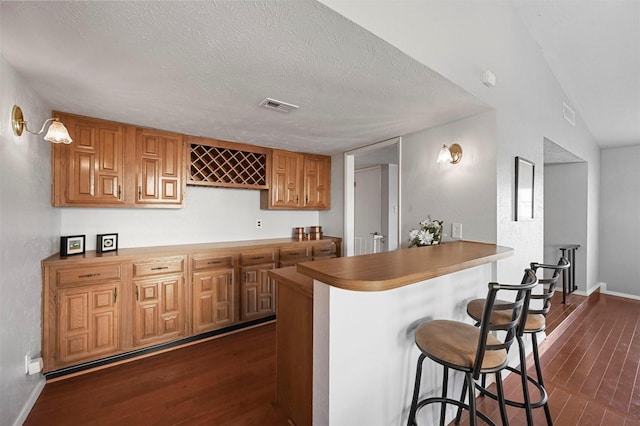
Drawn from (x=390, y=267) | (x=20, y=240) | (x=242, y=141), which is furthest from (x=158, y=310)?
(x=390, y=267)

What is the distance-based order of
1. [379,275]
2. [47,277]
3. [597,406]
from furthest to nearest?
[47,277], [597,406], [379,275]

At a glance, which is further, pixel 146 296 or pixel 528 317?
pixel 146 296

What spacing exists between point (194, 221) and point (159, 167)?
0.77m

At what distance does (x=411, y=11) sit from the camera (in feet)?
5.07

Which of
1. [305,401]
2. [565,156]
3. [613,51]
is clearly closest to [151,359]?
[305,401]

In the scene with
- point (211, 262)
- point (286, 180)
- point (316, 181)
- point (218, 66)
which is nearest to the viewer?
point (218, 66)

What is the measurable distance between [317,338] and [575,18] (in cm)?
347

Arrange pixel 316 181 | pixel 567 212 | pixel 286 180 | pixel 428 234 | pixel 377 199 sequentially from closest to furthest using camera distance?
pixel 428 234 < pixel 286 180 < pixel 316 181 < pixel 567 212 < pixel 377 199

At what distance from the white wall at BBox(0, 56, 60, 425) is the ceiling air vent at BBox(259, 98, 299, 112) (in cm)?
148

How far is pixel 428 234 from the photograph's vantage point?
2439 millimetres

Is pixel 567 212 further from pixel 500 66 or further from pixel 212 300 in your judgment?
pixel 212 300

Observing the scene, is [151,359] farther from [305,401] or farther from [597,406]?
[597,406]

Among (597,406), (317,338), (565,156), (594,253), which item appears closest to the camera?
(317,338)

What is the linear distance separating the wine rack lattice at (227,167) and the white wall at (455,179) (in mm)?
1855
